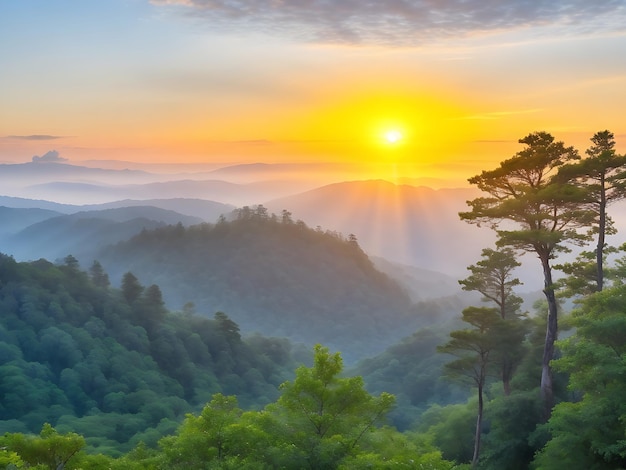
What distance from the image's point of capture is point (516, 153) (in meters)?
30.8

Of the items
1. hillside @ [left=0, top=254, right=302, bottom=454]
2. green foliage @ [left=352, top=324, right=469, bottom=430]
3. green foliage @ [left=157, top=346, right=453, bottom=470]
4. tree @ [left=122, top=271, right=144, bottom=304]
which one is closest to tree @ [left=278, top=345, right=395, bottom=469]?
green foliage @ [left=157, top=346, right=453, bottom=470]

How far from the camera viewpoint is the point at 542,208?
30094 mm

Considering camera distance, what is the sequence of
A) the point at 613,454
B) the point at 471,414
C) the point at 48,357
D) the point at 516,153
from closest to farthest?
1. the point at 613,454
2. the point at 516,153
3. the point at 471,414
4. the point at 48,357

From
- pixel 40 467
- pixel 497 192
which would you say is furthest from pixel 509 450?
pixel 40 467

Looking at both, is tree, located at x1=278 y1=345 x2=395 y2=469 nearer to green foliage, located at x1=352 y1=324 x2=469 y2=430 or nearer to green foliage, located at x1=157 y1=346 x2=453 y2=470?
green foliage, located at x1=157 y1=346 x2=453 y2=470

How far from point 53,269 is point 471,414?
73.5 meters

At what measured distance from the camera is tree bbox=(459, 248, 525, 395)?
33.9 metres

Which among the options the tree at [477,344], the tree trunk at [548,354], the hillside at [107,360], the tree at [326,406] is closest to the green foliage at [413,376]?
the hillside at [107,360]

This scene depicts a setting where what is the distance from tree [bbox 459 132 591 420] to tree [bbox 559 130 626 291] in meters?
0.73

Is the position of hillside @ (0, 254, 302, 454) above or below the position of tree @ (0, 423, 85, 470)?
below

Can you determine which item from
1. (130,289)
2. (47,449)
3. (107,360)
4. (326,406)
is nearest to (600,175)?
(326,406)

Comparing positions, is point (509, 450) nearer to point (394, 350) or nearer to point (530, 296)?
point (394, 350)

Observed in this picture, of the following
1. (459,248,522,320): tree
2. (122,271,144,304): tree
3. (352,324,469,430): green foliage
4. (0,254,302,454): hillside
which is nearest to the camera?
(459,248,522,320): tree

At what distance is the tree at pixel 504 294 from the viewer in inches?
1334
